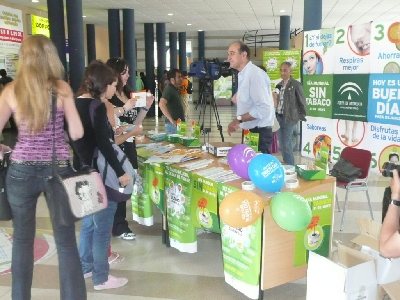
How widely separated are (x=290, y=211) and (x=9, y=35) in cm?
1019

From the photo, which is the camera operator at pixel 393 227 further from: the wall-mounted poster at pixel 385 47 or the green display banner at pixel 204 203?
the wall-mounted poster at pixel 385 47

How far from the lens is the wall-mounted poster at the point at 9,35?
10046mm

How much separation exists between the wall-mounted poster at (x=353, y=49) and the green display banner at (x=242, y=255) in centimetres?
356

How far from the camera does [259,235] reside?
2.23 metres

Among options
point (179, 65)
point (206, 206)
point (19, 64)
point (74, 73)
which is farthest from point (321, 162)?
point (179, 65)

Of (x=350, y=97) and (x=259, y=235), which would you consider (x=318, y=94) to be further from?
(x=259, y=235)

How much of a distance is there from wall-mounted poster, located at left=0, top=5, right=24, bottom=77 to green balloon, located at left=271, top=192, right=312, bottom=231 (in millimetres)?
9467

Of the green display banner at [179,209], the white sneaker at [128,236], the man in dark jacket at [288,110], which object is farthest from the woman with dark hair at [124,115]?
the man in dark jacket at [288,110]

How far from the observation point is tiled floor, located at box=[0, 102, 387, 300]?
254cm

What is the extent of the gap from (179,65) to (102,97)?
1606cm

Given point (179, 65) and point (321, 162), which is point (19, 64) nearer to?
point (321, 162)

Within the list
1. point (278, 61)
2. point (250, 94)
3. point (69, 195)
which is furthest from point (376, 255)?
point (278, 61)

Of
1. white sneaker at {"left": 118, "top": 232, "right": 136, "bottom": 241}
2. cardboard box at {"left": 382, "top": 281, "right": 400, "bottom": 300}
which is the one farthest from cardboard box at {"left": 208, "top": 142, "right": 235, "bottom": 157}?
cardboard box at {"left": 382, "top": 281, "right": 400, "bottom": 300}

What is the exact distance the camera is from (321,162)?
9.27 feet
